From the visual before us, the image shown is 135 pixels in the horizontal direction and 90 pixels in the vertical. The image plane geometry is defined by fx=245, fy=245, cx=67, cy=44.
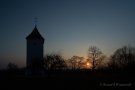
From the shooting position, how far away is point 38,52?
55531mm

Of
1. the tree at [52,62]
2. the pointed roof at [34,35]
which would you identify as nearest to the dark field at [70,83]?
the tree at [52,62]

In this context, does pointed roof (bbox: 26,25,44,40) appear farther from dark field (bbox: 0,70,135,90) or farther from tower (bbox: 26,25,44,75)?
dark field (bbox: 0,70,135,90)

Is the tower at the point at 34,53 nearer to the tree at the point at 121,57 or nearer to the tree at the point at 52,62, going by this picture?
the tree at the point at 52,62

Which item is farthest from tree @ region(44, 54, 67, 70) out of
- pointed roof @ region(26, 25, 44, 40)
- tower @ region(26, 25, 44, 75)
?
pointed roof @ region(26, 25, 44, 40)

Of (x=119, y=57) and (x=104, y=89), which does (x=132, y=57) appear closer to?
(x=119, y=57)

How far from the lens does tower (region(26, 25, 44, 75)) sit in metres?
54.1

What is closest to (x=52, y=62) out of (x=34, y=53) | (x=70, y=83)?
(x=34, y=53)

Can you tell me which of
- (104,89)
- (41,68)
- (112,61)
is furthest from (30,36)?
(112,61)

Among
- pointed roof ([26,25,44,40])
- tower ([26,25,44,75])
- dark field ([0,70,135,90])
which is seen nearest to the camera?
dark field ([0,70,135,90])

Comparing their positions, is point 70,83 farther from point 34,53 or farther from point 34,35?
point 34,35

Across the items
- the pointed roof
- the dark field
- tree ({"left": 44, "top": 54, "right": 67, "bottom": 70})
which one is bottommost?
the dark field

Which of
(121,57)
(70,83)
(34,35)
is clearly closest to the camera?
(70,83)

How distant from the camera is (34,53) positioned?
2172 inches

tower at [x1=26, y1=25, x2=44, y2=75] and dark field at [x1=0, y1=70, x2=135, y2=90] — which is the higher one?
tower at [x1=26, y1=25, x2=44, y2=75]
